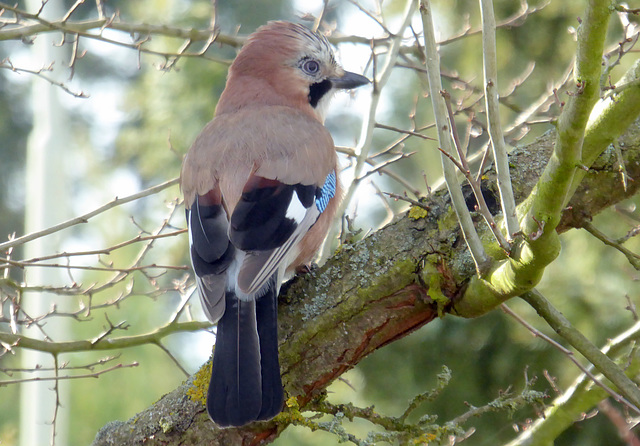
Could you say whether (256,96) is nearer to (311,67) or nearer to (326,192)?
(311,67)

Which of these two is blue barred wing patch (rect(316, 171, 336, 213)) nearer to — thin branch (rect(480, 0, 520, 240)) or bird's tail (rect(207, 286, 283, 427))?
bird's tail (rect(207, 286, 283, 427))

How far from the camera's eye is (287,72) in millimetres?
3879

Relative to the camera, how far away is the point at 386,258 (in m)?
2.50

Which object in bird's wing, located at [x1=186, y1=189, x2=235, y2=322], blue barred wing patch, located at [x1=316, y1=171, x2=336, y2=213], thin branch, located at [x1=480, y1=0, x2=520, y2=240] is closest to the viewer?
thin branch, located at [x1=480, y1=0, x2=520, y2=240]

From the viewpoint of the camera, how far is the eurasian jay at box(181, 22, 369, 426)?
93.1 inches

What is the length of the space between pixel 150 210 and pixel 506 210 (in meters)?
9.20

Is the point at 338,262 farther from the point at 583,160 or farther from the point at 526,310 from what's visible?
the point at 526,310

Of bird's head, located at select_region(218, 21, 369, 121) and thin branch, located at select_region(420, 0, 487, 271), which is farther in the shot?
bird's head, located at select_region(218, 21, 369, 121)

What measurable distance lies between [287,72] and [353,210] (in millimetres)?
886

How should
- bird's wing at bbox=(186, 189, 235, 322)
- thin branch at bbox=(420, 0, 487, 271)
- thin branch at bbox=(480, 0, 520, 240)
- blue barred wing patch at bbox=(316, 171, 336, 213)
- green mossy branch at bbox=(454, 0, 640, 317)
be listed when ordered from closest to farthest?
green mossy branch at bbox=(454, 0, 640, 317) → thin branch at bbox=(480, 0, 520, 240) → thin branch at bbox=(420, 0, 487, 271) → bird's wing at bbox=(186, 189, 235, 322) → blue barred wing patch at bbox=(316, 171, 336, 213)

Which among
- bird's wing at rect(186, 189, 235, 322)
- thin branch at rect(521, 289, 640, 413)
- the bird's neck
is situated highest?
the bird's neck

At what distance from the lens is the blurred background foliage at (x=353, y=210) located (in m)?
Answer: 4.45

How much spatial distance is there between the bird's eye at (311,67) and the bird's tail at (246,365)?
167cm

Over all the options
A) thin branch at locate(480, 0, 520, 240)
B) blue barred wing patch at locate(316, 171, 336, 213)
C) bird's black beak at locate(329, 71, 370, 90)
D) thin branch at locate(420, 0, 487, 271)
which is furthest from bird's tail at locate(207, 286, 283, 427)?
bird's black beak at locate(329, 71, 370, 90)
